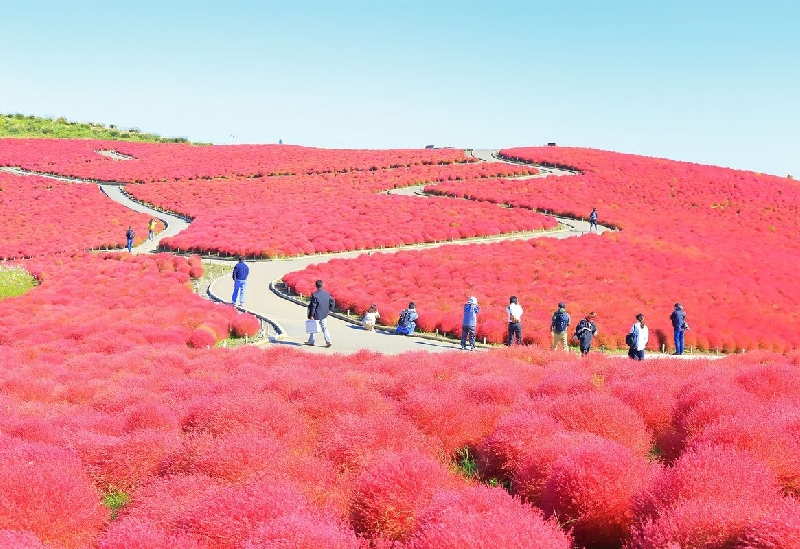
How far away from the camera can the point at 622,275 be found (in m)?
29.2

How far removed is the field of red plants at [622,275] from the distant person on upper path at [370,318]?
21.3 inches

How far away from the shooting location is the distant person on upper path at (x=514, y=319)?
18.5 metres

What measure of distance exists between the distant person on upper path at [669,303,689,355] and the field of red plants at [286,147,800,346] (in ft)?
3.06

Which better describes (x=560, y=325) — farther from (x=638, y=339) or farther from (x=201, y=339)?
(x=201, y=339)

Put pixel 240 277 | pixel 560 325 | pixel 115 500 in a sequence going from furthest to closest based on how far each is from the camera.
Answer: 1. pixel 240 277
2. pixel 560 325
3. pixel 115 500

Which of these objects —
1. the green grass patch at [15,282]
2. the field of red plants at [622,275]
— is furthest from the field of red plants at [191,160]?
the green grass patch at [15,282]

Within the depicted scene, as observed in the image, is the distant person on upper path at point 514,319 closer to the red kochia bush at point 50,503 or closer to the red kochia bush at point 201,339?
the red kochia bush at point 201,339

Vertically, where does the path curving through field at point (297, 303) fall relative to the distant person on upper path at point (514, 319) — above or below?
below

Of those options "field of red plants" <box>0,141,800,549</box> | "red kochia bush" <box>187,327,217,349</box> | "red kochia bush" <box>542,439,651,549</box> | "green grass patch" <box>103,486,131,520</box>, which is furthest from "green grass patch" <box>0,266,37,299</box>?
"red kochia bush" <box>542,439,651,549</box>

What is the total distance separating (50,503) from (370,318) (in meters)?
15.7

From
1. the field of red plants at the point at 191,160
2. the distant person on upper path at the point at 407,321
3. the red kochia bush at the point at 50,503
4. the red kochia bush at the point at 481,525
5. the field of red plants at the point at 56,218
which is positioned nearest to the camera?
the red kochia bush at the point at 481,525

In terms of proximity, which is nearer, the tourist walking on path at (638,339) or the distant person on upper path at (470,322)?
the tourist walking on path at (638,339)

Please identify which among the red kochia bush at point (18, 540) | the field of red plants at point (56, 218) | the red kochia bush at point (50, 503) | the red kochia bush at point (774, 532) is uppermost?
the red kochia bush at point (774, 532)

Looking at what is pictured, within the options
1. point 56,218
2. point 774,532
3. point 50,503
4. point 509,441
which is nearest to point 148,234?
point 56,218
